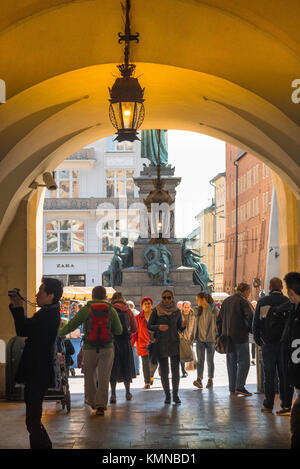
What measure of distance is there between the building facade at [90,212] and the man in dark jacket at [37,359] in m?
47.5

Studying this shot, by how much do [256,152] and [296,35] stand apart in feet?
17.9

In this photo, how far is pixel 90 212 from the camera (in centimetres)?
5544

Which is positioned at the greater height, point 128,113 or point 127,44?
point 127,44

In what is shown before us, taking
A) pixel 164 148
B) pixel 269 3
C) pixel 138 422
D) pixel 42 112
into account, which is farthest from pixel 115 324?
pixel 164 148

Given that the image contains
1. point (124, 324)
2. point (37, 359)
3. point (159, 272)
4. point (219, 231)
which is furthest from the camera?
point (219, 231)

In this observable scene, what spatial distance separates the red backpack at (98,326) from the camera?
423 inches

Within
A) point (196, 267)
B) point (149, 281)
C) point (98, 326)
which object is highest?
point (196, 267)

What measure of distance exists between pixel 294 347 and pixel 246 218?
53.6 meters

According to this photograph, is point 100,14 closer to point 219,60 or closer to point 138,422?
point 219,60

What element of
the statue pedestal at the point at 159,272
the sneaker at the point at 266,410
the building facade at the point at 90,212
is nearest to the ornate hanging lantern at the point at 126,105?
the sneaker at the point at 266,410

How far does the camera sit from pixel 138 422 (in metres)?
10.1

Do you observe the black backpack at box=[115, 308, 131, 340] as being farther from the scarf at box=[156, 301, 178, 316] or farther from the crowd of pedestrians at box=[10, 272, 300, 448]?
the scarf at box=[156, 301, 178, 316]

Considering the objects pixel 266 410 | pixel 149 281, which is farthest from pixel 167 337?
pixel 149 281

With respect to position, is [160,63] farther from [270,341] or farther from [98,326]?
[270,341]
